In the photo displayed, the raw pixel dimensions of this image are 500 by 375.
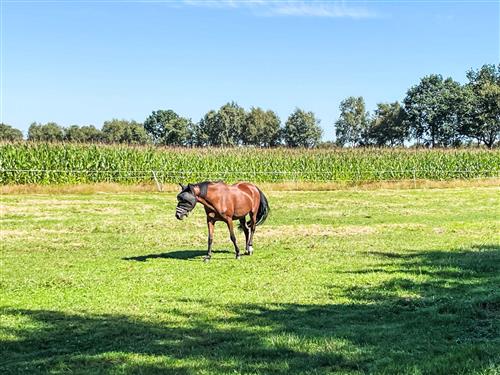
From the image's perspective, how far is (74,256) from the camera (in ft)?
49.7

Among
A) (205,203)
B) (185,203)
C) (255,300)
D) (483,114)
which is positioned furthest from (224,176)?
(483,114)

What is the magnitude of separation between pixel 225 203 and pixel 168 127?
12528 centimetres

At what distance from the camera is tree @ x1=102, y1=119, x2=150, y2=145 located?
5290 inches

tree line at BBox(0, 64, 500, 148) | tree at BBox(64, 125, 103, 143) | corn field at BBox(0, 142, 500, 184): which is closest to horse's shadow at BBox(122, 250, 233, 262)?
corn field at BBox(0, 142, 500, 184)

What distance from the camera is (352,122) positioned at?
135750mm

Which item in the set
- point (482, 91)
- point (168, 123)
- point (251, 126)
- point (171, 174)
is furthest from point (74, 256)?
point (168, 123)

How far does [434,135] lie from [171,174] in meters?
74.6

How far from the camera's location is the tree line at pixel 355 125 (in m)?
95.3

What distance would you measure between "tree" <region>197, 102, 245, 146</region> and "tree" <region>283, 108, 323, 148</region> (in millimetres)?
12411

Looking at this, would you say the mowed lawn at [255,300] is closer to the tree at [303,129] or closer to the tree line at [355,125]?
the tree line at [355,125]

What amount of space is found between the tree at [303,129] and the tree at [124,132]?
112 ft

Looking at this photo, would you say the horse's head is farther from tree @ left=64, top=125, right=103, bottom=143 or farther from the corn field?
tree @ left=64, top=125, right=103, bottom=143

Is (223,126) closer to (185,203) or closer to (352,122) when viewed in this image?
(352,122)

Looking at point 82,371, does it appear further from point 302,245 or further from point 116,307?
point 302,245
